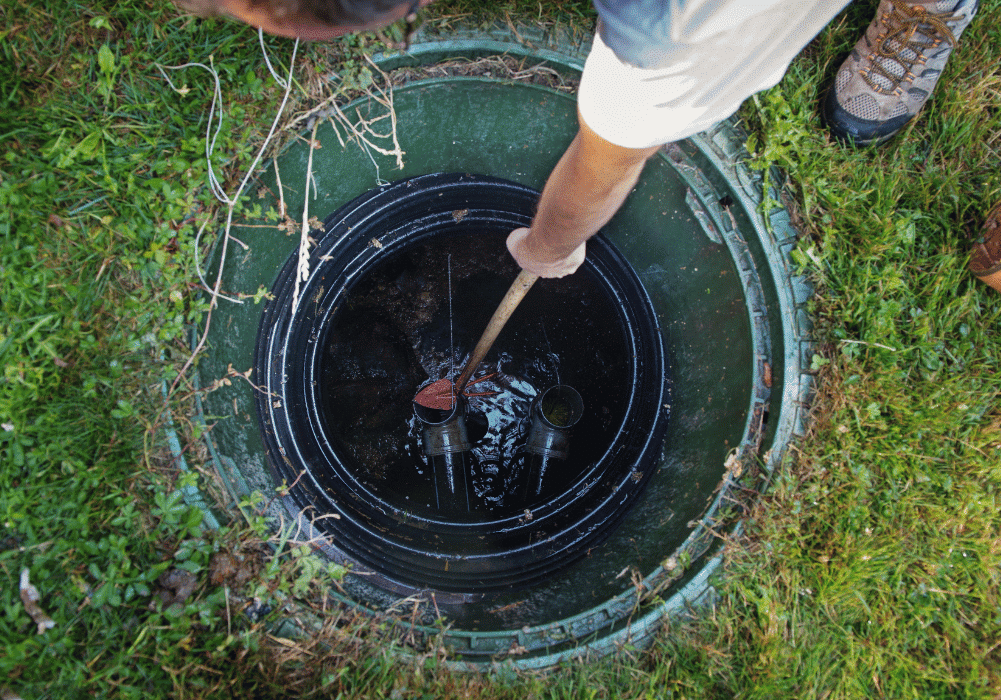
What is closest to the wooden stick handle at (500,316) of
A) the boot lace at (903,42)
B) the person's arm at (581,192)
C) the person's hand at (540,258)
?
the person's hand at (540,258)

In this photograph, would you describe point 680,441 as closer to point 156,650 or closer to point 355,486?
point 355,486

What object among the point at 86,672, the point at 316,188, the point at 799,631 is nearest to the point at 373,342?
the point at 316,188

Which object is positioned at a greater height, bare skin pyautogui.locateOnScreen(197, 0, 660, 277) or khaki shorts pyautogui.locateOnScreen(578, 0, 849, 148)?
khaki shorts pyautogui.locateOnScreen(578, 0, 849, 148)

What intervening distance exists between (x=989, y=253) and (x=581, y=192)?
1679 mm

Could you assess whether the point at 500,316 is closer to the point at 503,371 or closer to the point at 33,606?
the point at 503,371

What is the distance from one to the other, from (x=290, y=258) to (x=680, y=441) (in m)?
1.76

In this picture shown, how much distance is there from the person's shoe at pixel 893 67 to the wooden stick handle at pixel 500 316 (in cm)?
121

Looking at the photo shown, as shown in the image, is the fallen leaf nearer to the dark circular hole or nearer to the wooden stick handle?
the dark circular hole

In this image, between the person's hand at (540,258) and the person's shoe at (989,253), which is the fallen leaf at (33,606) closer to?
the person's hand at (540,258)

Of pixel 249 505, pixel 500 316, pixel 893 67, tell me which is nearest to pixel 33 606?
pixel 249 505

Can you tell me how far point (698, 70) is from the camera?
794 millimetres

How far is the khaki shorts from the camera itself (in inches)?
28.9

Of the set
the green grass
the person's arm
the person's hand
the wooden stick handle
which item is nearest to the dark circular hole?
the wooden stick handle

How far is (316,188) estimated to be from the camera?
2143 mm
